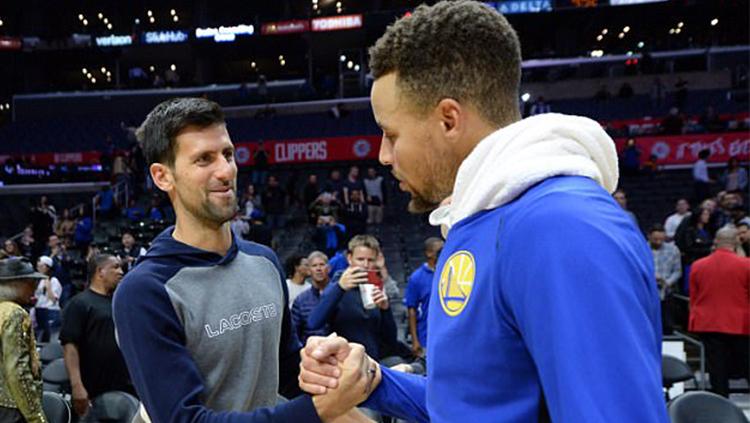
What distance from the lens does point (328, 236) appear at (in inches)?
480

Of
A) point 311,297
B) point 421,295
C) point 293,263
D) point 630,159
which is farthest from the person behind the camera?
point 630,159

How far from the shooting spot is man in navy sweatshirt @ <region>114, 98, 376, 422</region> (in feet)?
5.41

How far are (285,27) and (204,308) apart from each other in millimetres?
30418

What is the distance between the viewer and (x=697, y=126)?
61.2 ft

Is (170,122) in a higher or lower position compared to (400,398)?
higher

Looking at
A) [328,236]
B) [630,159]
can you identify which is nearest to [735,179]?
[630,159]

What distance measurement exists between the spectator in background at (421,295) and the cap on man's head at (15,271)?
329cm

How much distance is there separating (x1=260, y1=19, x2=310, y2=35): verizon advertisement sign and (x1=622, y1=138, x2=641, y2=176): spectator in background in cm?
1731

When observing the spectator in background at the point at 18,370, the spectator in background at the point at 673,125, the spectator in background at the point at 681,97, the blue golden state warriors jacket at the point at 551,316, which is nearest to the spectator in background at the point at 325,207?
the spectator in background at the point at 18,370

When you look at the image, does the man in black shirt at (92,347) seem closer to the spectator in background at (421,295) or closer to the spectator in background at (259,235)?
the spectator in background at (421,295)

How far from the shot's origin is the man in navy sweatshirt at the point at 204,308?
1.65m

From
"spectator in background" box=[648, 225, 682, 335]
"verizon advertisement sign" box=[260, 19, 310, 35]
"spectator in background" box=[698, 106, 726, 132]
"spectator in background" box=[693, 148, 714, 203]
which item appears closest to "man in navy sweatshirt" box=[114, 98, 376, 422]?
"spectator in background" box=[648, 225, 682, 335]

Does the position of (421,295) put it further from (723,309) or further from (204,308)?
(204,308)

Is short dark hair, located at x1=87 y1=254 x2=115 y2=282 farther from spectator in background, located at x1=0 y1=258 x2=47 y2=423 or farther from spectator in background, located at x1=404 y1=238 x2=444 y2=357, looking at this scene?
spectator in background, located at x1=404 y1=238 x2=444 y2=357
